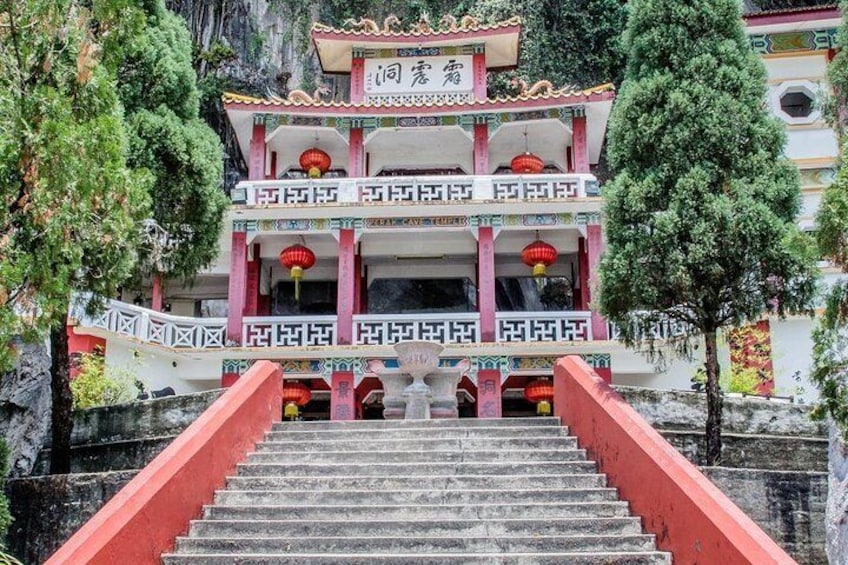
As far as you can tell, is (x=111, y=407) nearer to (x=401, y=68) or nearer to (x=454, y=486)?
(x=454, y=486)

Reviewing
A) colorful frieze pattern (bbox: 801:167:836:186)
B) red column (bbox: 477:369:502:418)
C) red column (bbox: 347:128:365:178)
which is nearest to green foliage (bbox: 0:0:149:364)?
red column (bbox: 477:369:502:418)

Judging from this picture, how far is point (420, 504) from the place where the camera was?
7184 mm

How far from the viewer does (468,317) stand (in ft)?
51.9

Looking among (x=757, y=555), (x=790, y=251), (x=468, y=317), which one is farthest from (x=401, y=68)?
(x=757, y=555)

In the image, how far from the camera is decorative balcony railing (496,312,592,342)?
51.0ft

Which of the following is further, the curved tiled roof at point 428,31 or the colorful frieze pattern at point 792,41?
the colorful frieze pattern at point 792,41

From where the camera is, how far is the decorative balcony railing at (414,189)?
1634cm

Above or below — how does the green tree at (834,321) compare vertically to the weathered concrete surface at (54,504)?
above

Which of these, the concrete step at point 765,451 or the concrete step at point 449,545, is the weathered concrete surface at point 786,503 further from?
the concrete step at point 449,545

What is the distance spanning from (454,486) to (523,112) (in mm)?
11002

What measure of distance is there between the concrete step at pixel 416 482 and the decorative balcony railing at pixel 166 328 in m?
8.35

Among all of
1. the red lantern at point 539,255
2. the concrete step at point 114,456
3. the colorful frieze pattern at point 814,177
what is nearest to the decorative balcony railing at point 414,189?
the red lantern at point 539,255

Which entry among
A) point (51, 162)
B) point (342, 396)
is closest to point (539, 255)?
point (342, 396)

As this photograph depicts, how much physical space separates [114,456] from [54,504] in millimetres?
1918
